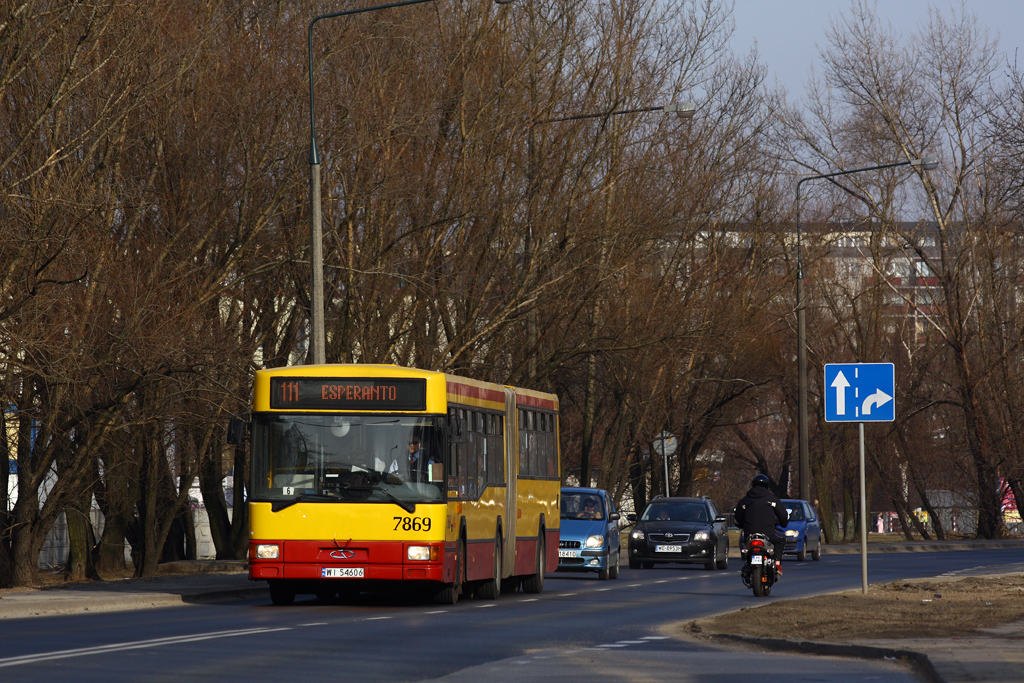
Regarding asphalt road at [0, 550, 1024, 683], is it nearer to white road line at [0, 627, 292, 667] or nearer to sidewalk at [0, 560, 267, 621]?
white road line at [0, 627, 292, 667]

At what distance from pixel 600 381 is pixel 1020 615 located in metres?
27.6

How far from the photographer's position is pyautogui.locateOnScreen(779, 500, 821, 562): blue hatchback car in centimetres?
3869

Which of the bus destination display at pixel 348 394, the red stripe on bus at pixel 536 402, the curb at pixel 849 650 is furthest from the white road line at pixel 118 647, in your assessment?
the red stripe on bus at pixel 536 402

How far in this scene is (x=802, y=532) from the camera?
38719 mm

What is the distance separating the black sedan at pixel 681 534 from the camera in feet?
111

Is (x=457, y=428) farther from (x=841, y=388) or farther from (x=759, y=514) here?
(x=841, y=388)

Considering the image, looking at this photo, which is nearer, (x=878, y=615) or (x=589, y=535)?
(x=878, y=615)

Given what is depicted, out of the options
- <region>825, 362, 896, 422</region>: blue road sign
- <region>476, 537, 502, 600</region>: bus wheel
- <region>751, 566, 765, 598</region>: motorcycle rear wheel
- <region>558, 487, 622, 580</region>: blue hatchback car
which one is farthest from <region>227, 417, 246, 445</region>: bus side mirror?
<region>558, 487, 622, 580</region>: blue hatchback car

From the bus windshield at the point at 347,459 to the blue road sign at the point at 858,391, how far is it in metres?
4.84

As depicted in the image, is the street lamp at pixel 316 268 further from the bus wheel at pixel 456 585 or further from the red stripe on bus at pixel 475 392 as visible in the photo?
the bus wheel at pixel 456 585

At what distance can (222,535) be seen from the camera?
1364 inches

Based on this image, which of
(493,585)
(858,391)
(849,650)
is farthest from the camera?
(493,585)

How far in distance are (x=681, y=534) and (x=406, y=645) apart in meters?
19.3

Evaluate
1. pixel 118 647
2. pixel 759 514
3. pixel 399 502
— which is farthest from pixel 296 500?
pixel 759 514
